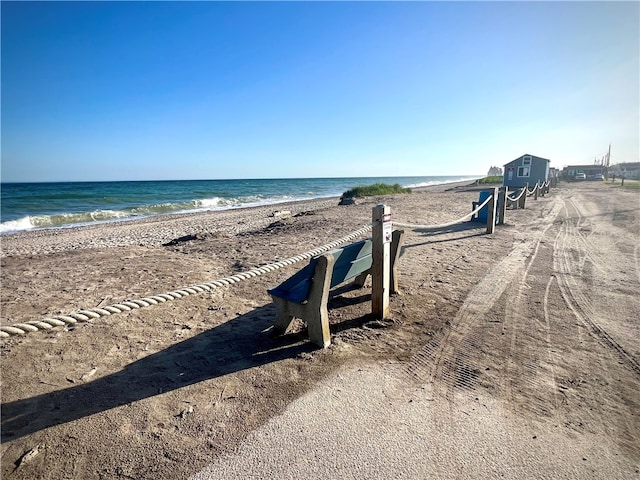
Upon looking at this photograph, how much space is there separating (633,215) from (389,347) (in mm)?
13309

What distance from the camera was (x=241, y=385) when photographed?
269 centimetres

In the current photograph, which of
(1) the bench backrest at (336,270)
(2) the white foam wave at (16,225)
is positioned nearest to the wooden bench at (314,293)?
(1) the bench backrest at (336,270)

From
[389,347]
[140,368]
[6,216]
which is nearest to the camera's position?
[140,368]

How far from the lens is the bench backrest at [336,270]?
3170 mm

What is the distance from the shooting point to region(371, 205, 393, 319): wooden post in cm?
355

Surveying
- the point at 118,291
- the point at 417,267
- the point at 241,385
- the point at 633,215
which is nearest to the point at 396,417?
the point at 241,385

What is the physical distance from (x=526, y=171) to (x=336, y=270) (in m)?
32.5

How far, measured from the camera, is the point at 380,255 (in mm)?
3625

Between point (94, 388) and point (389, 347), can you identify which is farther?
point (389, 347)

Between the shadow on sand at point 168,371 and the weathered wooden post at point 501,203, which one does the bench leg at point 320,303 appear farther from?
the weathered wooden post at point 501,203

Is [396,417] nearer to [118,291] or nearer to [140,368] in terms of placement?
[140,368]

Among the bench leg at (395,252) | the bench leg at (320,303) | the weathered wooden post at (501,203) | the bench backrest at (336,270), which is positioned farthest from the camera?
the weathered wooden post at (501,203)

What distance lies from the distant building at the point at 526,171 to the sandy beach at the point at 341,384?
2833 centimetres

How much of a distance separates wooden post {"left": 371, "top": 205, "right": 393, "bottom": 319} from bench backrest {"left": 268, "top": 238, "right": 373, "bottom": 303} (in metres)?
0.18
